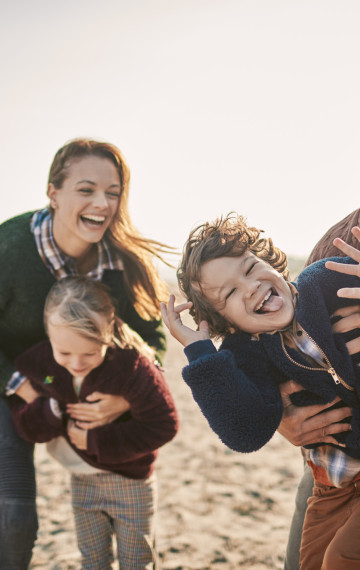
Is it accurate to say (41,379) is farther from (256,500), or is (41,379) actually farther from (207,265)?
(256,500)

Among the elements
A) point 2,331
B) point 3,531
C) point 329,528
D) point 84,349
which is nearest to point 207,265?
point 84,349

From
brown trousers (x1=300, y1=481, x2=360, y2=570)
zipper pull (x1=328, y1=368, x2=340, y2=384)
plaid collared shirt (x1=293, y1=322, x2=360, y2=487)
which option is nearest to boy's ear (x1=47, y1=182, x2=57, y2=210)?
plaid collared shirt (x1=293, y1=322, x2=360, y2=487)

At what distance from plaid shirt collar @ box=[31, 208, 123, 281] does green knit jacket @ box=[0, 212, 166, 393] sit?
0.10 feet

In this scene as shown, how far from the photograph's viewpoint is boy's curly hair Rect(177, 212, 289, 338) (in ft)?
6.67

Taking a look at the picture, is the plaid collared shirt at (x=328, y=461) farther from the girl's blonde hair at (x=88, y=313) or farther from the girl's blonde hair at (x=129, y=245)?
the girl's blonde hair at (x=129, y=245)

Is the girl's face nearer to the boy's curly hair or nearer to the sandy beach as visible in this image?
the boy's curly hair

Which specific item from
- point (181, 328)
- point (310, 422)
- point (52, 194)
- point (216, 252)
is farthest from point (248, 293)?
point (52, 194)

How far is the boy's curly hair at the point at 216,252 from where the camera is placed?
6.67 feet

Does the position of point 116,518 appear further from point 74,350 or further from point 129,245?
point 129,245

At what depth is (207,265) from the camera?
2.02 m

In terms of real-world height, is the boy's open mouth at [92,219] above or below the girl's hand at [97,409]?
above

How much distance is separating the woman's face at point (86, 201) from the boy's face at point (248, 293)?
0.92 meters

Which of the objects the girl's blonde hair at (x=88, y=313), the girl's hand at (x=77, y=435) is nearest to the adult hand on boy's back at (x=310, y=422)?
the girl's blonde hair at (x=88, y=313)

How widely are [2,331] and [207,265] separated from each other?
142cm
